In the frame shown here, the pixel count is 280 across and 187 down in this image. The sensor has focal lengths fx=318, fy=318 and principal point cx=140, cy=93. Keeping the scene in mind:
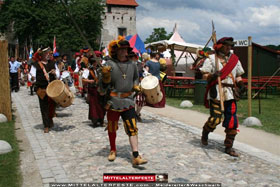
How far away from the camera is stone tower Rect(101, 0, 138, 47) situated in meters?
64.4

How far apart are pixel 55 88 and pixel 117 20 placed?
59.2m

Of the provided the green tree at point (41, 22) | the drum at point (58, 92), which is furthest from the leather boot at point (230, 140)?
the green tree at point (41, 22)

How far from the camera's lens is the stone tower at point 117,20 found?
64.4 m

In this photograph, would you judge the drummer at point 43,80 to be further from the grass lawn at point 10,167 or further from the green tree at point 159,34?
the green tree at point 159,34

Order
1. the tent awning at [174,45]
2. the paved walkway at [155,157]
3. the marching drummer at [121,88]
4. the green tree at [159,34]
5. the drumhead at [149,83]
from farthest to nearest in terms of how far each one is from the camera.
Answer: the green tree at [159,34] → the tent awning at [174,45] → the drumhead at [149,83] → the marching drummer at [121,88] → the paved walkway at [155,157]

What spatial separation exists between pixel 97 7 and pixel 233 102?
43.2 metres

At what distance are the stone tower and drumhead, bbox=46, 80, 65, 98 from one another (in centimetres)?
5790

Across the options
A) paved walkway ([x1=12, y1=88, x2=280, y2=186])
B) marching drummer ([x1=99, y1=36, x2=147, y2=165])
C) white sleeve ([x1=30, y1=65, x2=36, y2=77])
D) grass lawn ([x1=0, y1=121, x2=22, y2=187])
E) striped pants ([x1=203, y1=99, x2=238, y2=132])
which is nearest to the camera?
grass lawn ([x1=0, y1=121, x2=22, y2=187])

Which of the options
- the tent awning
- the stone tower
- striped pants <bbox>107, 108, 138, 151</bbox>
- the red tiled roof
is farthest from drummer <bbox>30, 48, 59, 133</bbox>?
the red tiled roof

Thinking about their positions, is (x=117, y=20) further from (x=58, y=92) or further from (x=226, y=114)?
(x=226, y=114)

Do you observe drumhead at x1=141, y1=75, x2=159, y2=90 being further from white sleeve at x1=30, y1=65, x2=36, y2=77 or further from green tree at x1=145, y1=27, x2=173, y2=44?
green tree at x1=145, y1=27, x2=173, y2=44

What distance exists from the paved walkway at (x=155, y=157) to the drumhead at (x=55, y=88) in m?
0.93

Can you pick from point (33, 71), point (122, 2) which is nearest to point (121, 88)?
point (33, 71)

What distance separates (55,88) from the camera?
737 cm
